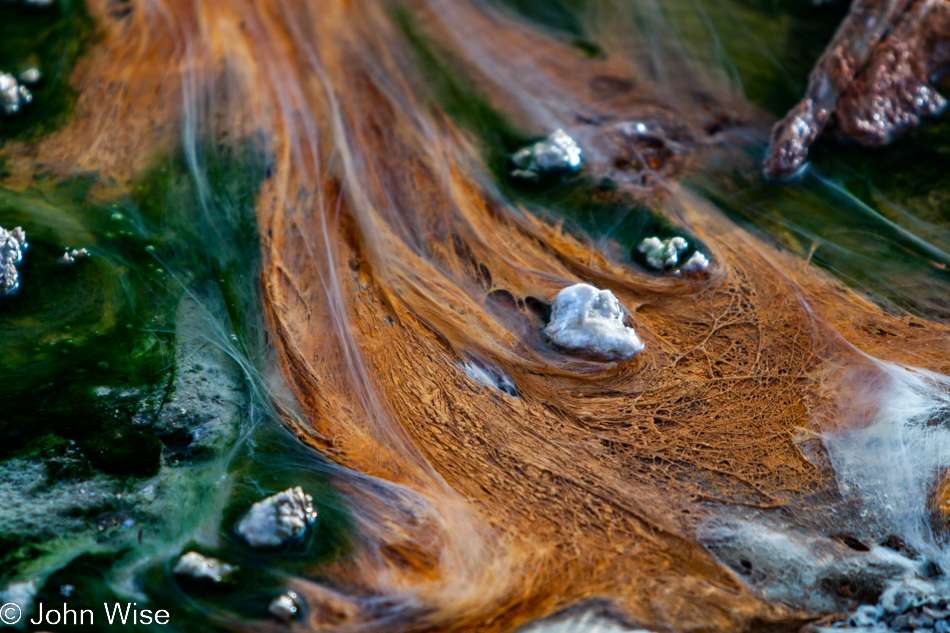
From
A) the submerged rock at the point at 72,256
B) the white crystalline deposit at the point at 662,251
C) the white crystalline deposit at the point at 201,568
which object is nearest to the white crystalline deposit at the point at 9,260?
the submerged rock at the point at 72,256

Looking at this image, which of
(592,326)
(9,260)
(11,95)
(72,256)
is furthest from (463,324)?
(11,95)

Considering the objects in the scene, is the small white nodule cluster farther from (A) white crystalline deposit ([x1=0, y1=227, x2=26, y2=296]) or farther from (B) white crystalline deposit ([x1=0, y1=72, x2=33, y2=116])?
(B) white crystalline deposit ([x1=0, y1=72, x2=33, y2=116])

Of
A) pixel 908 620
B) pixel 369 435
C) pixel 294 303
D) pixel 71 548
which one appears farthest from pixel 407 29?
pixel 908 620

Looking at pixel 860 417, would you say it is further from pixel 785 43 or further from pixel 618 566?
pixel 785 43

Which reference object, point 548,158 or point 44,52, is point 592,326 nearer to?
point 548,158

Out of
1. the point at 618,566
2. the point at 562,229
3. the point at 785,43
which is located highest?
the point at 785,43

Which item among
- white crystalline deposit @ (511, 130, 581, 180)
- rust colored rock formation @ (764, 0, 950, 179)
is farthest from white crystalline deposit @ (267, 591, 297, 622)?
rust colored rock formation @ (764, 0, 950, 179)
